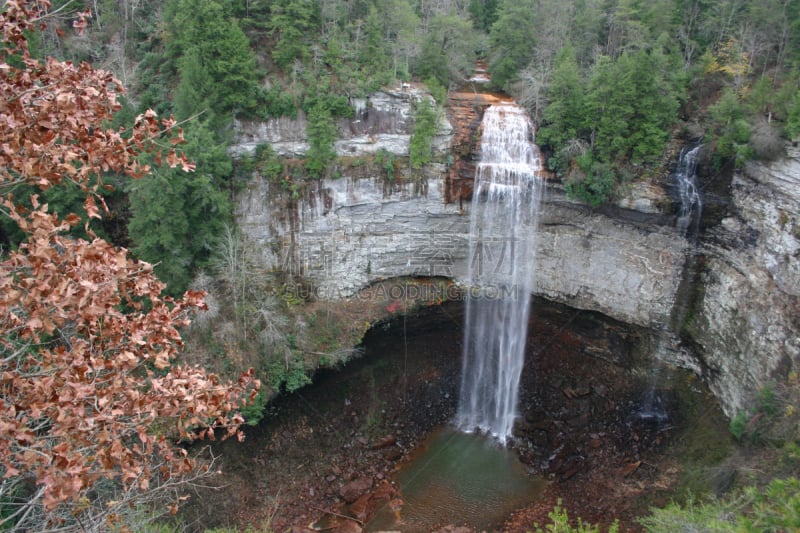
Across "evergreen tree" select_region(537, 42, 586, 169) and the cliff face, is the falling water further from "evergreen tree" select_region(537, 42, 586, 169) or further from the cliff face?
"evergreen tree" select_region(537, 42, 586, 169)

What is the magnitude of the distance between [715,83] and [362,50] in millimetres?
13035

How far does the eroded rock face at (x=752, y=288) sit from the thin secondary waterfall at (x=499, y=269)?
242 inches

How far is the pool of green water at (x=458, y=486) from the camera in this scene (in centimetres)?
1606

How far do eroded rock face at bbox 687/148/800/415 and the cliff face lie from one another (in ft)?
0.14

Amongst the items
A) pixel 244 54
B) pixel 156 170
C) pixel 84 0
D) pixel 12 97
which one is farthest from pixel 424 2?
pixel 12 97

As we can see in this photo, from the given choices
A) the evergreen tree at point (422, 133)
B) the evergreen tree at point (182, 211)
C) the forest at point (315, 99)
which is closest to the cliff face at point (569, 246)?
the evergreen tree at point (422, 133)

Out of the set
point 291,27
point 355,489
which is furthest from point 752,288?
point 291,27

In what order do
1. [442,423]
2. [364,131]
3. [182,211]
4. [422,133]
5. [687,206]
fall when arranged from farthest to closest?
[442,423], [364,131], [422,133], [687,206], [182,211]

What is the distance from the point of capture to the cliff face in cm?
1595

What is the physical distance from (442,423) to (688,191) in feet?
40.6

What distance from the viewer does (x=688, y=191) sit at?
56.2ft

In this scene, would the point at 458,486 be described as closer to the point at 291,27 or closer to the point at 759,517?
the point at 759,517

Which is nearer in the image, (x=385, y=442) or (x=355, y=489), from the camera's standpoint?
(x=355, y=489)

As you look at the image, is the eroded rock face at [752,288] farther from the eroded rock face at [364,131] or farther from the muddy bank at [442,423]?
the eroded rock face at [364,131]
